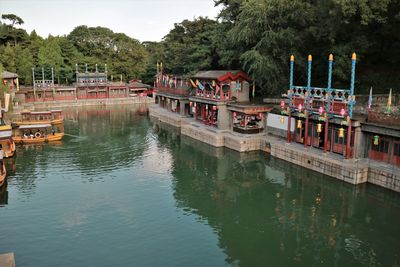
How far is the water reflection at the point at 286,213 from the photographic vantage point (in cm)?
1661

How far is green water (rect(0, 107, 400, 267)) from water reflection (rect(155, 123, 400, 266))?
6cm

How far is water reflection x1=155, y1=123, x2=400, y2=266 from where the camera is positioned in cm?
1661

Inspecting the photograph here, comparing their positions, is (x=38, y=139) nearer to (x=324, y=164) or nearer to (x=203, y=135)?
(x=203, y=135)

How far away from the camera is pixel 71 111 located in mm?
63000

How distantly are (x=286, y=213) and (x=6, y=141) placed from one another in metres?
23.8

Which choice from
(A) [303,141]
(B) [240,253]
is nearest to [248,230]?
(B) [240,253]

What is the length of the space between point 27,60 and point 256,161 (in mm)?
58518

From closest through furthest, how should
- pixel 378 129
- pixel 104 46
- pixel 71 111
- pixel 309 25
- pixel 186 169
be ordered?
1. pixel 378 129
2. pixel 186 169
3. pixel 309 25
4. pixel 71 111
5. pixel 104 46

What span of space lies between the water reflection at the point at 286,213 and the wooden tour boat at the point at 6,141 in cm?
1390

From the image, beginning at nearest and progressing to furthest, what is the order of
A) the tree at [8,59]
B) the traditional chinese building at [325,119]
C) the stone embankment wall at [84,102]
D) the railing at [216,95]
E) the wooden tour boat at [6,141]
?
the traditional chinese building at [325,119] < the wooden tour boat at [6,141] < the railing at [216,95] < the stone embankment wall at [84,102] < the tree at [8,59]

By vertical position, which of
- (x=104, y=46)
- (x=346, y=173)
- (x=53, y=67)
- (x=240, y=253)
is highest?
(x=104, y=46)

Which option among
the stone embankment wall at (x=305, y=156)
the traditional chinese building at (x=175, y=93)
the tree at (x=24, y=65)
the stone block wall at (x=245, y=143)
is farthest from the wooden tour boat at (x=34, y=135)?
the tree at (x=24, y=65)

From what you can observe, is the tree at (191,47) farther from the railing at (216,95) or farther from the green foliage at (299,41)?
the railing at (216,95)

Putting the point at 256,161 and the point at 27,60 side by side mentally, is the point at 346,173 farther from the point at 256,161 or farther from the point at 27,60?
the point at 27,60
